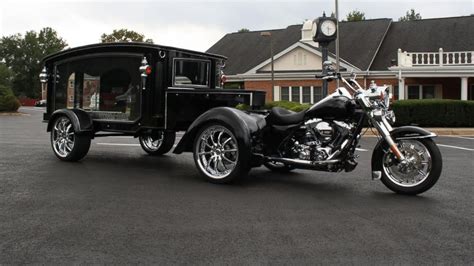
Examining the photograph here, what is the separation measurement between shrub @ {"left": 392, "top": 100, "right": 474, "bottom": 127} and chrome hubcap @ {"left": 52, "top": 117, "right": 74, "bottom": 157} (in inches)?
561

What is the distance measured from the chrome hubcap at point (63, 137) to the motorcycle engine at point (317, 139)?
14.3 ft

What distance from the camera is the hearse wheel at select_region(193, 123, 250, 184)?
7.07m

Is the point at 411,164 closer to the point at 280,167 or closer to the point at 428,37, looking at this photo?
the point at 280,167

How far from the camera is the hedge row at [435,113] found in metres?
20.3

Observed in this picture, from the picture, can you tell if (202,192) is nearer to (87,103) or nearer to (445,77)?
(87,103)

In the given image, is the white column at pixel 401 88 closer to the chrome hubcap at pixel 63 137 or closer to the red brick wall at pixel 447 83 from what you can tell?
the red brick wall at pixel 447 83

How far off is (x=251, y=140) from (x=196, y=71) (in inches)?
107

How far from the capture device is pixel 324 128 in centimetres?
687

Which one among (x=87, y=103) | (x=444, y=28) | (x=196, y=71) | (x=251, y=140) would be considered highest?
(x=444, y=28)

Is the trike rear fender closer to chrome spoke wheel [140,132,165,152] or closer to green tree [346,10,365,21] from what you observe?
chrome spoke wheel [140,132,165,152]

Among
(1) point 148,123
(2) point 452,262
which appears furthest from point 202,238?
(1) point 148,123

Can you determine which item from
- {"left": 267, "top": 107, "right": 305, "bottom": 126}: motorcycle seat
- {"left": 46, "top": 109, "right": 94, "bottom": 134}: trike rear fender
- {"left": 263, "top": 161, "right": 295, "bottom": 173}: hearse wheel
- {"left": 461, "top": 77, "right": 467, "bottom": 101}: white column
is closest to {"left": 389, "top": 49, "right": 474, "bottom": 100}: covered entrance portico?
{"left": 461, "top": 77, "right": 467, "bottom": 101}: white column

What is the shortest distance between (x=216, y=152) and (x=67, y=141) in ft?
11.2

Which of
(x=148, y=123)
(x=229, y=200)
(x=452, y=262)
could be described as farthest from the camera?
(x=148, y=123)
